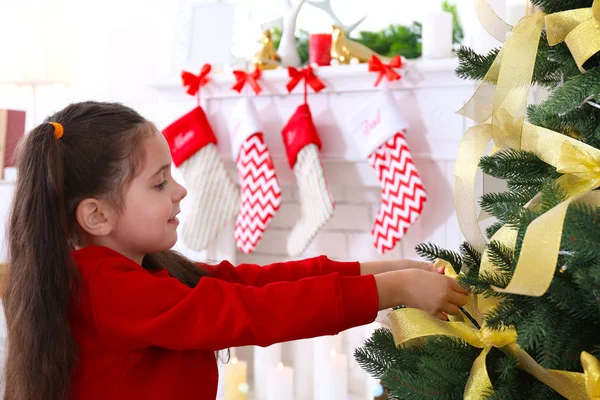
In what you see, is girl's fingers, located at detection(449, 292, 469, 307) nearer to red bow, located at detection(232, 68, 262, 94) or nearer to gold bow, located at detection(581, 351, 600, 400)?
gold bow, located at detection(581, 351, 600, 400)

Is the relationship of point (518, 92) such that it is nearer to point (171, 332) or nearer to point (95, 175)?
point (171, 332)

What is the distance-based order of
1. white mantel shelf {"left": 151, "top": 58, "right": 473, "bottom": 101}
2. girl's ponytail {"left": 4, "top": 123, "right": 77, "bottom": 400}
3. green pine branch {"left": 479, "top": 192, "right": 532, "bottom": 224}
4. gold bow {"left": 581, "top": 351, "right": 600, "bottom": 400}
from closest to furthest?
1. gold bow {"left": 581, "top": 351, "right": 600, "bottom": 400}
2. green pine branch {"left": 479, "top": 192, "right": 532, "bottom": 224}
3. girl's ponytail {"left": 4, "top": 123, "right": 77, "bottom": 400}
4. white mantel shelf {"left": 151, "top": 58, "right": 473, "bottom": 101}

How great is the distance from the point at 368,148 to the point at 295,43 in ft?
1.68

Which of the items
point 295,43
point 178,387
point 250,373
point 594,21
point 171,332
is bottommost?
point 250,373

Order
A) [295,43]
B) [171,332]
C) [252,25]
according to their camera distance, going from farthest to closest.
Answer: [252,25] < [295,43] < [171,332]

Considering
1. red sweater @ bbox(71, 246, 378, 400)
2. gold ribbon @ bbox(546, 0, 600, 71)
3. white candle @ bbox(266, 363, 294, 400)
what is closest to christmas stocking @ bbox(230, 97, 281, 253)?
white candle @ bbox(266, 363, 294, 400)

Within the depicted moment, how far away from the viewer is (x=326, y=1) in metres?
2.60

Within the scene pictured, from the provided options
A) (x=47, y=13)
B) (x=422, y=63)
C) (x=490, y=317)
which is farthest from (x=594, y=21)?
(x=47, y=13)

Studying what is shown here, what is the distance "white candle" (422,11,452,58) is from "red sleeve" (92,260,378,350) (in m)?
1.41

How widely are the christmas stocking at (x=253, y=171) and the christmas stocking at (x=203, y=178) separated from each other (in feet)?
0.29

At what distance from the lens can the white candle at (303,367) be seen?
2.75 meters

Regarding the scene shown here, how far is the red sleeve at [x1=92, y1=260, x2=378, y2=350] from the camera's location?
935mm

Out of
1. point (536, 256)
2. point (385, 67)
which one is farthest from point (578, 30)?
point (385, 67)

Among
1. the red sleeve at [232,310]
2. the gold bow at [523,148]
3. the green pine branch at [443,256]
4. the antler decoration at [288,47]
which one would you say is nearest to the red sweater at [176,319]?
the red sleeve at [232,310]
